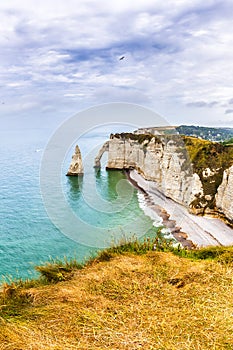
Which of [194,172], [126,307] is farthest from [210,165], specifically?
[126,307]

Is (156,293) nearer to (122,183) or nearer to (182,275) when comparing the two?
(182,275)

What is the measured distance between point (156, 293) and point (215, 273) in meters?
1.41

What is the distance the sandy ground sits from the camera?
73.3ft

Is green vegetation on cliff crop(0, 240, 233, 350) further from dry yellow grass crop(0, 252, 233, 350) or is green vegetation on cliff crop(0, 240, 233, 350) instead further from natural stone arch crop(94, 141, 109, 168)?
natural stone arch crop(94, 141, 109, 168)

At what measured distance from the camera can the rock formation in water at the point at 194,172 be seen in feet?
85.4

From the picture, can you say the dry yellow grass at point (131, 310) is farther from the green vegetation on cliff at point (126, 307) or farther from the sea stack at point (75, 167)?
the sea stack at point (75, 167)

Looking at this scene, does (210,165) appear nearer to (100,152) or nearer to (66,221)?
(66,221)

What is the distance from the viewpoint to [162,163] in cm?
3688

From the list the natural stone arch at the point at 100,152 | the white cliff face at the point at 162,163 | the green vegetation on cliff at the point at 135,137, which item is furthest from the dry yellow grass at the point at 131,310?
the natural stone arch at the point at 100,152

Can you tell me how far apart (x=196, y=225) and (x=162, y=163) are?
42.4 ft

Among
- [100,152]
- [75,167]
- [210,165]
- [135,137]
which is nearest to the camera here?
[210,165]

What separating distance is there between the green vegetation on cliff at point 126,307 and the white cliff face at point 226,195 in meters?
18.9

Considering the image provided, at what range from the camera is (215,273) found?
561cm

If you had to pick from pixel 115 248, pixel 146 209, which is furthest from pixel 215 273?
pixel 146 209
